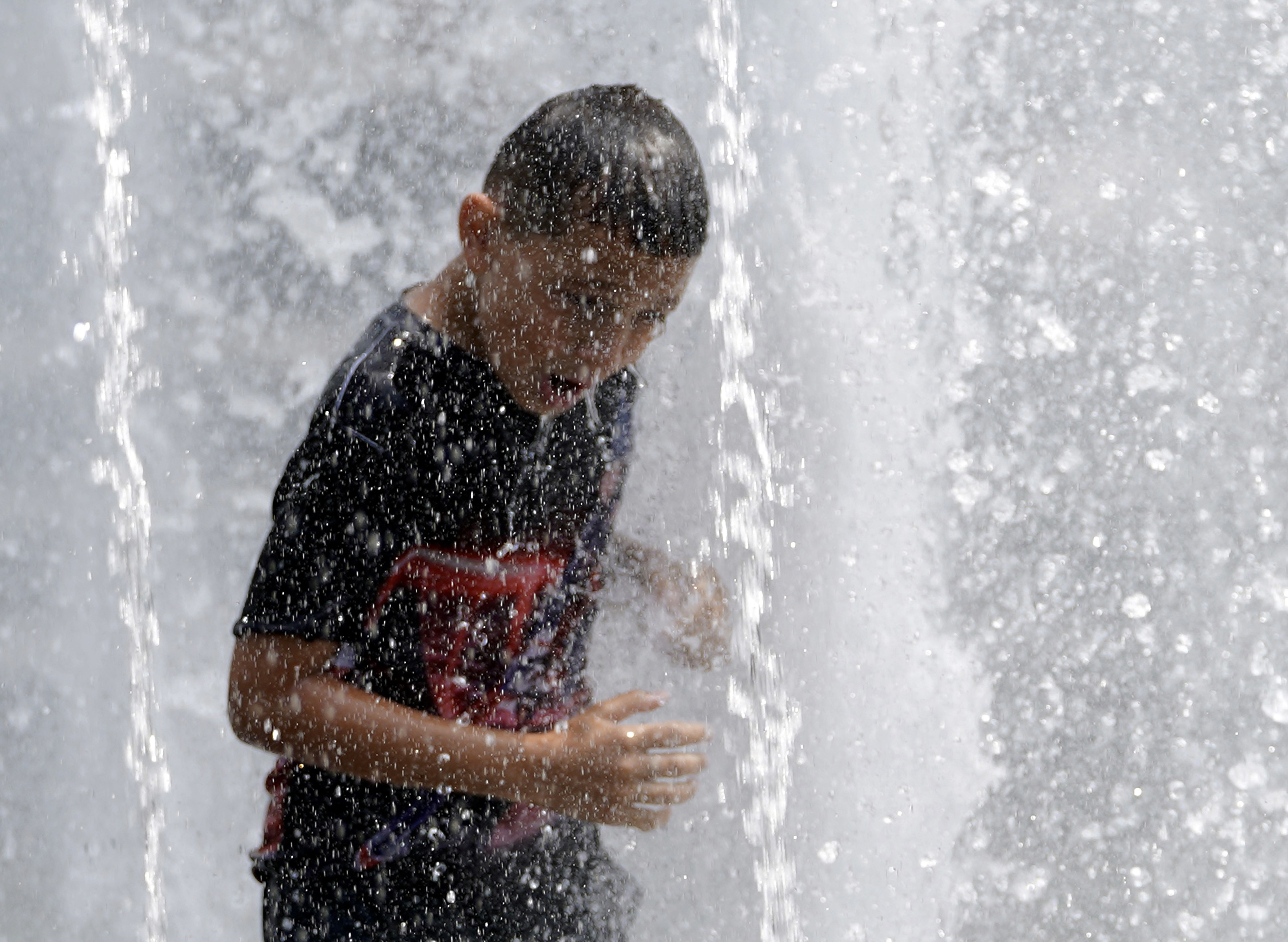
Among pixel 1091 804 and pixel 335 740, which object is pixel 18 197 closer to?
pixel 335 740

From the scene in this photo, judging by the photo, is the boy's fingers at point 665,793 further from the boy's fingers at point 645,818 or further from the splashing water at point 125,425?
the splashing water at point 125,425

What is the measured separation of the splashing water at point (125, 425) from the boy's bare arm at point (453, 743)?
0.96 m

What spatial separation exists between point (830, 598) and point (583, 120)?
0.73 metres

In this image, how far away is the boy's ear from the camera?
0.91 metres

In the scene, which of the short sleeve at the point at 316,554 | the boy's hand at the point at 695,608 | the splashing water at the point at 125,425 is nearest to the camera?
the short sleeve at the point at 316,554

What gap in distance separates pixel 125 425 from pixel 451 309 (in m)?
0.99

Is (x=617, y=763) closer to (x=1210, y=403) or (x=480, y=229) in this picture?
(x=480, y=229)

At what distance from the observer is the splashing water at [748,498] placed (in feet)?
4.90

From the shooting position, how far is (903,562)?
148 centimetres

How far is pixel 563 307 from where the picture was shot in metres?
0.89

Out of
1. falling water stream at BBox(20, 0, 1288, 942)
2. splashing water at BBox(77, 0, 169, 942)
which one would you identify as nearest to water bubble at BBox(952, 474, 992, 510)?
falling water stream at BBox(20, 0, 1288, 942)

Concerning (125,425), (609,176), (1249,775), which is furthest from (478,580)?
(125,425)

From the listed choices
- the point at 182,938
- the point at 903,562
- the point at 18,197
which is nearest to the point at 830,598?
the point at 903,562

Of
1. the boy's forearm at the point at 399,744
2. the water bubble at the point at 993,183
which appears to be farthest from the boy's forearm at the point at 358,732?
the water bubble at the point at 993,183
